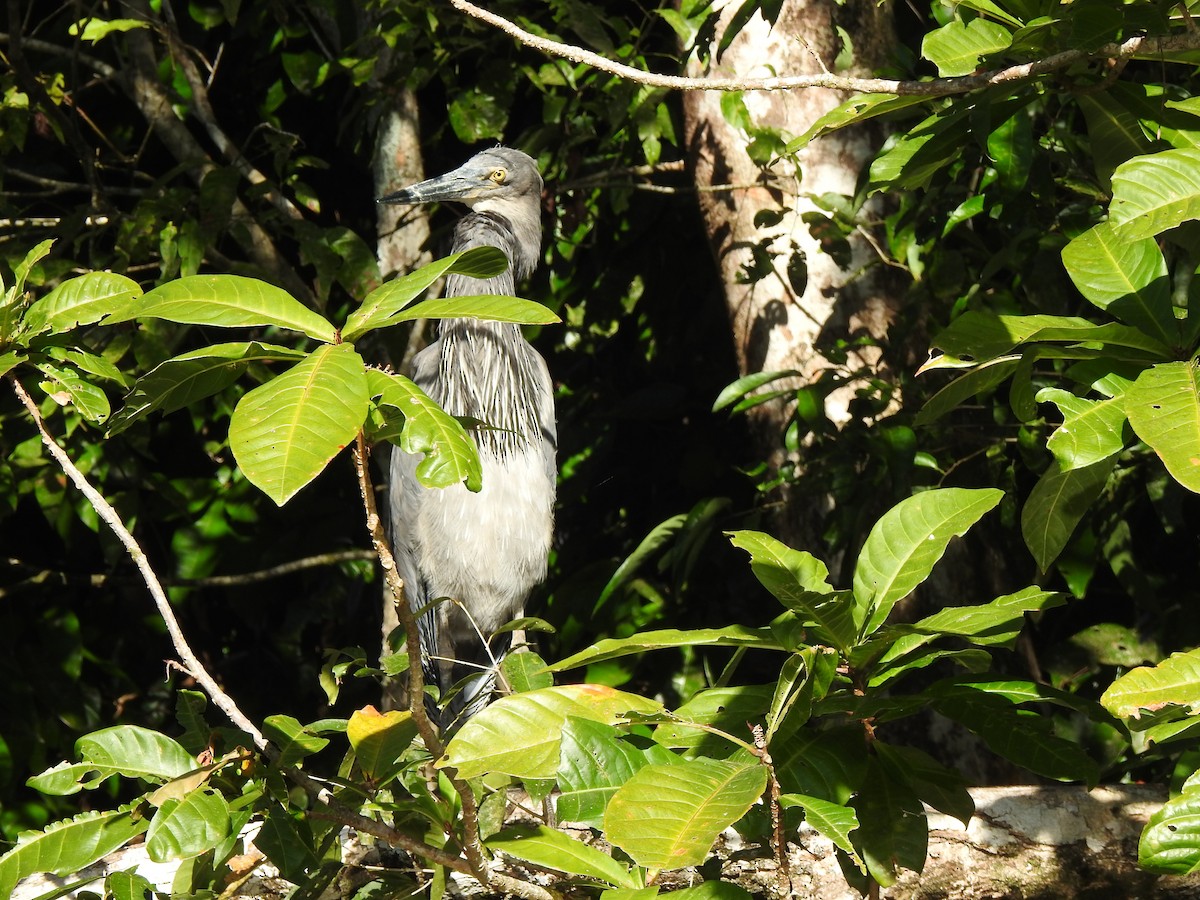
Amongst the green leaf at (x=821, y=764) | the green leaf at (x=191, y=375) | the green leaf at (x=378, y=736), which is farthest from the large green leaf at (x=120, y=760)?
the green leaf at (x=821, y=764)

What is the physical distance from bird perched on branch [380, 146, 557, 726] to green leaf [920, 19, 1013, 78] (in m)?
1.34

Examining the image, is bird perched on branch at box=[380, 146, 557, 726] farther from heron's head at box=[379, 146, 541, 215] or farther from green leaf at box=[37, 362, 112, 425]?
green leaf at box=[37, 362, 112, 425]

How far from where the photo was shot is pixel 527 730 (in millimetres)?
957

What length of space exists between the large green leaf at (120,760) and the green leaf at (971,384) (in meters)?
0.81

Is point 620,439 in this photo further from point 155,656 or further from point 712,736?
point 712,736

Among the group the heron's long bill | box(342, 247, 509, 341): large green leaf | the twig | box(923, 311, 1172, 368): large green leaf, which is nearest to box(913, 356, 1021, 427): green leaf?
box(923, 311, 1172, 368): large green leaf

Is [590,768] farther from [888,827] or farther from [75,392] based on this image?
[75,392]

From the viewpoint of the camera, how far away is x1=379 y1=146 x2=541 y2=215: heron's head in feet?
8.89

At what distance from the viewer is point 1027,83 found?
121 cm

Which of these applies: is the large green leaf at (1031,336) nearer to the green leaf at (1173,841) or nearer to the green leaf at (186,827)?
the green leaf at (1173,841)

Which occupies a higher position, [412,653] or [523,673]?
[412,653]

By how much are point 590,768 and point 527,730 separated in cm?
7

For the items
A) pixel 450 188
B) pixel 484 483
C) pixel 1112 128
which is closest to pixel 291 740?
pixel 1112 128

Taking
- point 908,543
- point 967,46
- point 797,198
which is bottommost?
point 908,543
